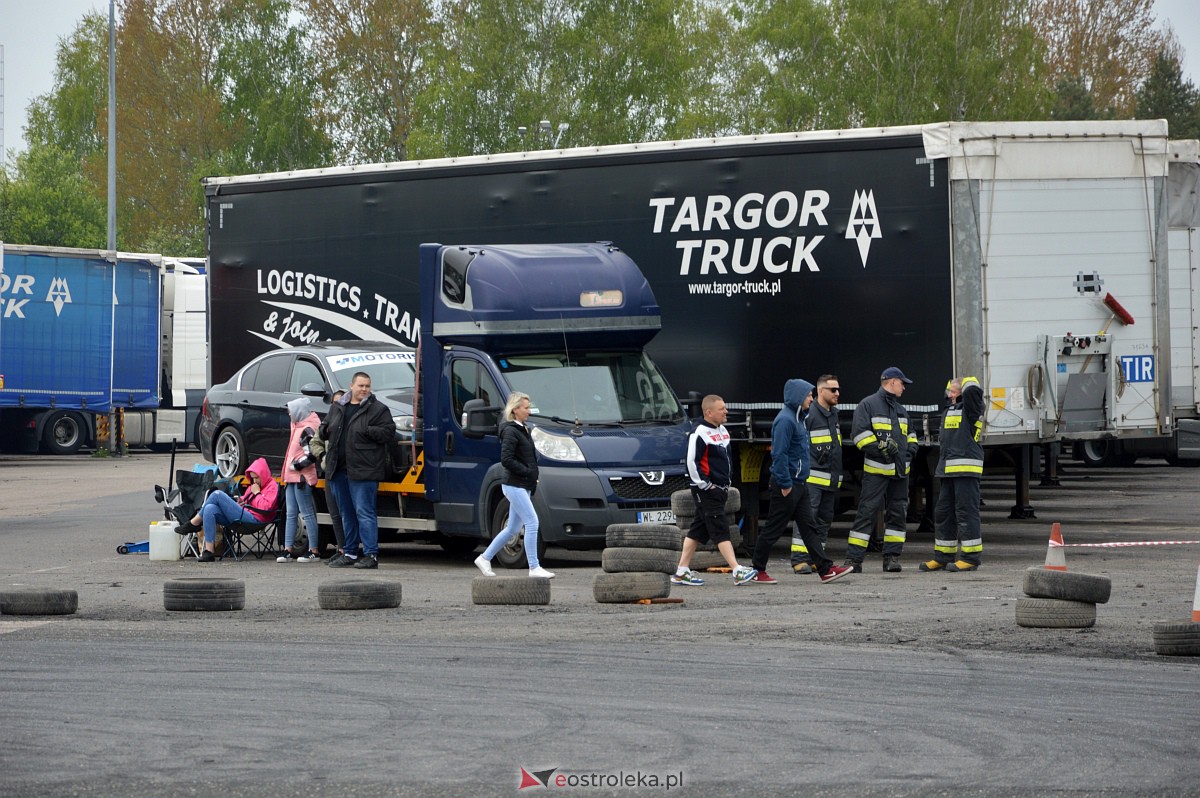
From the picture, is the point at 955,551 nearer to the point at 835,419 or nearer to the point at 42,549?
the point at 835,419

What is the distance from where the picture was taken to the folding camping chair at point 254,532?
16.4 m

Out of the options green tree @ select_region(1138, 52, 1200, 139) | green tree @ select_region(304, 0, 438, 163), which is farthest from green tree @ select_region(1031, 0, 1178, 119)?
green tree @ select_region(304, 0, 438, 163)

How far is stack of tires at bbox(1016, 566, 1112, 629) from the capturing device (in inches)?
410

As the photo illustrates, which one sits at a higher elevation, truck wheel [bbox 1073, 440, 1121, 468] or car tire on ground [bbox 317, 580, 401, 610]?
truck wheel [bbox 1073, 440, 1121, 468]

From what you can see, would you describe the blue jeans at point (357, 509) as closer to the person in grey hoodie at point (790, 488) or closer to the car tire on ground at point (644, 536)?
the car tire on ground at point (644, 536)

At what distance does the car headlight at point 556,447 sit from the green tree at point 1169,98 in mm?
49192

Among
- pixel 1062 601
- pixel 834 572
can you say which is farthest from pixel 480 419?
pixel 1062 601

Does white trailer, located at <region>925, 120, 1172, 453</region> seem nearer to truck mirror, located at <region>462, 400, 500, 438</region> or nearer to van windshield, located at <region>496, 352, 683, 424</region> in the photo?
van windshield, located at <region>496, 352, 683, 424</region>

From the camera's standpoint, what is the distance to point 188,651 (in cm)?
978

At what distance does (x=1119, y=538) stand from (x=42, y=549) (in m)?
11.4

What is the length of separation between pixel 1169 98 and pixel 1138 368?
155ft

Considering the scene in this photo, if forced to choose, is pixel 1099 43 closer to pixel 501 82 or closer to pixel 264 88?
pixel 501 82

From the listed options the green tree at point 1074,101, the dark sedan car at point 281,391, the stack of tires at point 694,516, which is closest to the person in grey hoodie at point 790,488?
the stack of tires at point 694,516

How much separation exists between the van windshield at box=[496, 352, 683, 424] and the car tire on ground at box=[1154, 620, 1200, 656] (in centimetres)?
652
